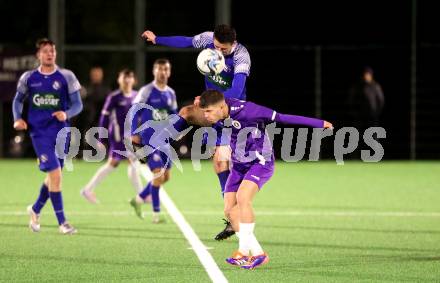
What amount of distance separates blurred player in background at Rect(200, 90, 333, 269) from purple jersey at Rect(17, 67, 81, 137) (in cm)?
276

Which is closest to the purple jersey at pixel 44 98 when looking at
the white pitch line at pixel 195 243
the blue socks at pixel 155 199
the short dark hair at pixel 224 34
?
the blue socks at pixel 155 199

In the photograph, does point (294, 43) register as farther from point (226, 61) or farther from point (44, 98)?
point (226, 61)

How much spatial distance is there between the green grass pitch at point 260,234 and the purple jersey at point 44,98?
115 centimetres

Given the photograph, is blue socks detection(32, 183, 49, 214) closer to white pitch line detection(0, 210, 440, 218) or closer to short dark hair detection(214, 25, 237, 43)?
white pitch line detection(0, 210, 440, 218)

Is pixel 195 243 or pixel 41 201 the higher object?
pixel 41 201

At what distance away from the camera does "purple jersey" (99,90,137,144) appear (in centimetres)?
1420

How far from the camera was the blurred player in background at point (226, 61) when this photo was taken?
9.25 m

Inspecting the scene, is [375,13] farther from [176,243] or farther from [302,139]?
[176,243]

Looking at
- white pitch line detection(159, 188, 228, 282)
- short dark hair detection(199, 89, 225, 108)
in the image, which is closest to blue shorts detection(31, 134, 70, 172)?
white pitch line detection(159, 188, 228, 282)

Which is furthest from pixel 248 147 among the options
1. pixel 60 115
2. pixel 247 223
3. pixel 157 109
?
pixel 157 109

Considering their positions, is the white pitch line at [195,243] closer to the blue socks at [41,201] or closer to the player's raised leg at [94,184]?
the player's raised leg at [94,184]

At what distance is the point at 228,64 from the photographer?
9.62m

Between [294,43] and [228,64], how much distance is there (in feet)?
64.1

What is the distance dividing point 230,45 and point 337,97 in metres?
16.5
